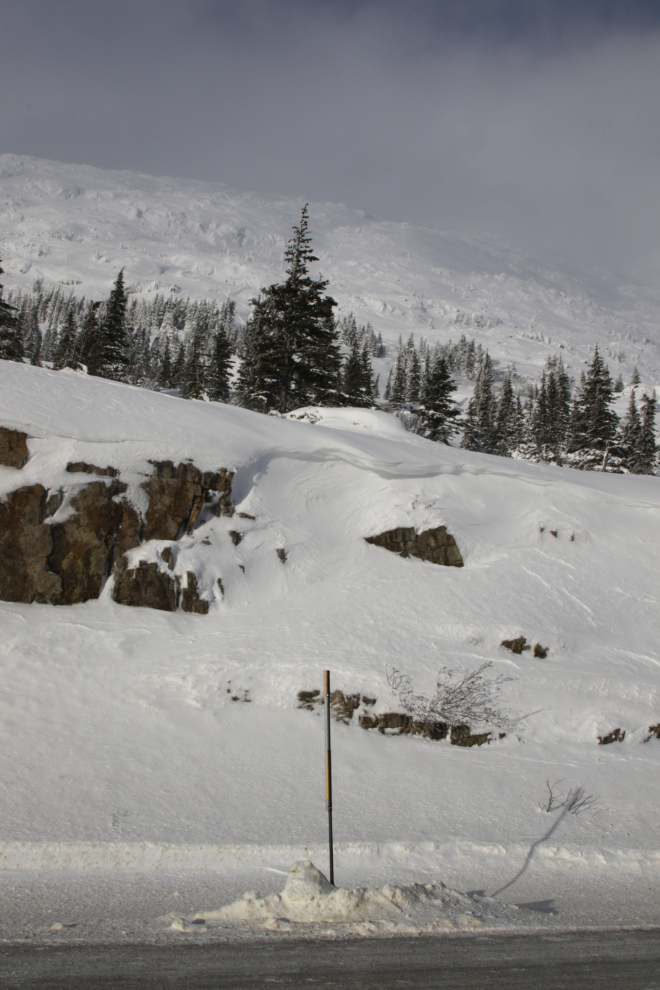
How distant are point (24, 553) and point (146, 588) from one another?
2199 mm

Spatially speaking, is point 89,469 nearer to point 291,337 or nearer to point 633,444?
point 291,337

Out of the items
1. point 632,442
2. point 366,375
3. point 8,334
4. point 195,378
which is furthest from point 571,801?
point 632,442

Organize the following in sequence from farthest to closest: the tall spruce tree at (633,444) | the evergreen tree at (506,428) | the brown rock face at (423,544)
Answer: the evergreen tree at (506,428) < the tall spruce tree at (633,444) < the brown rock face at (423,544)

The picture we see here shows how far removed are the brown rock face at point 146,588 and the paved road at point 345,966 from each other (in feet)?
21.3

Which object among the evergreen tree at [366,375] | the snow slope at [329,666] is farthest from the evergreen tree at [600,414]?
the snow slope at [329,666]

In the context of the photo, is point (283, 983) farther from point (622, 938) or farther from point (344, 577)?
point (344, 577)

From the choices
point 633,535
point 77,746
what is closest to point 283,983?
point 77,746

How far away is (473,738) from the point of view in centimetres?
873

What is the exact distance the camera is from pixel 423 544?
12.5 meters

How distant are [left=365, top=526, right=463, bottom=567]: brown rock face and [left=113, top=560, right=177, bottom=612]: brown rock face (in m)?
4.55

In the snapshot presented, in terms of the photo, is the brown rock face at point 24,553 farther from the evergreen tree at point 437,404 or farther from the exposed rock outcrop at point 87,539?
the evergreen tree at point 437,404

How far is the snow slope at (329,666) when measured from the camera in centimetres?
608

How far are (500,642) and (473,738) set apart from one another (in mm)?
2187

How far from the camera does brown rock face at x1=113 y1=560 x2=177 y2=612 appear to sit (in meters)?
10.2
